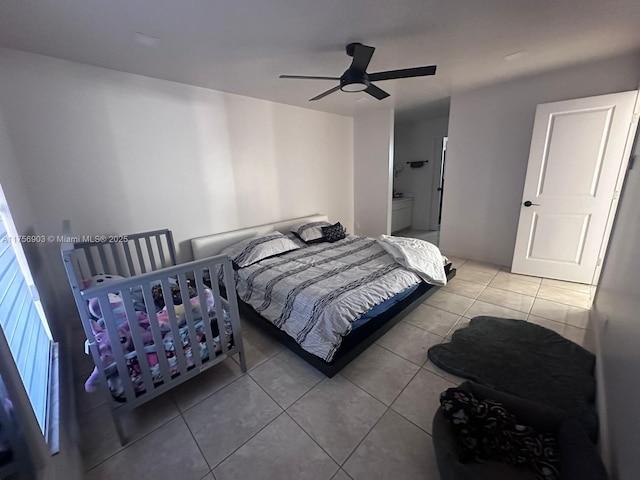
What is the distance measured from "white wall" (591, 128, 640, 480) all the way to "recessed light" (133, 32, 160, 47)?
10.9 feet

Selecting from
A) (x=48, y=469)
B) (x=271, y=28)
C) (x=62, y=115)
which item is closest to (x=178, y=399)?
(x=48, y=469)

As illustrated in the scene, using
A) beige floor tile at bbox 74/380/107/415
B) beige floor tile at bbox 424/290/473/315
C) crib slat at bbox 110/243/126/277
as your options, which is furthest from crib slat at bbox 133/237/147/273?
beige floor tile at bbox 424/290/473/315

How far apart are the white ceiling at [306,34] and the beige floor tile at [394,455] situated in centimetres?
252

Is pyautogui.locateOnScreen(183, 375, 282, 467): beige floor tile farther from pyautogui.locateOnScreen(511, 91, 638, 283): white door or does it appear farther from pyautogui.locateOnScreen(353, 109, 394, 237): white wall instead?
pyautogui.locateOnScreen(353, 109, 394, 237): white wall

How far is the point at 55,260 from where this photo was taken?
7.45 feet

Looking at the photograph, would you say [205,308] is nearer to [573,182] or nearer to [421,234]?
[573,182]

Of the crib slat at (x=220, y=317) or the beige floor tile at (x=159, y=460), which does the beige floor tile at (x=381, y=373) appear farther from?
the beige floor tile at (x=159, y=460)

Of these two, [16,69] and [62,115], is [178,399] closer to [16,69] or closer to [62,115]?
[62,115]

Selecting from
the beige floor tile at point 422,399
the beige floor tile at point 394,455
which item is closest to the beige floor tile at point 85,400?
the beige floor tile at point 394,455

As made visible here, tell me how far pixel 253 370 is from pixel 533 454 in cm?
167

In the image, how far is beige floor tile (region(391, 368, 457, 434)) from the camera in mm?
1555

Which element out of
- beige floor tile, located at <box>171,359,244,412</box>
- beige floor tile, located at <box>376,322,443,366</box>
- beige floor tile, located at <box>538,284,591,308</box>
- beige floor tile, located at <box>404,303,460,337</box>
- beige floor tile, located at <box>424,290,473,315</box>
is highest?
beige floor tile, located at <box>538,284,591,308</box>

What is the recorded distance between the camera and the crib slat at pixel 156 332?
4.63 feet

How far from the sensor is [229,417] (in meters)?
1.60
